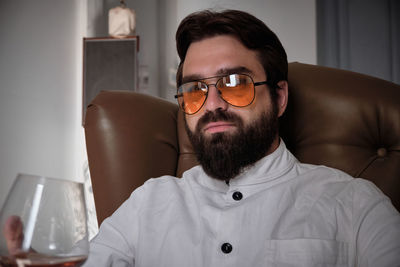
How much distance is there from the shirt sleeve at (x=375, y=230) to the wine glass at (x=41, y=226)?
2.04 feet

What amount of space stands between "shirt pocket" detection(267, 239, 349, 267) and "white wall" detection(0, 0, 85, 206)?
6.49ft

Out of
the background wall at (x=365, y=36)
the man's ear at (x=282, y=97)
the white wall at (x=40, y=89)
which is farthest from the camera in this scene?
the white wall at (x=40, y=89)

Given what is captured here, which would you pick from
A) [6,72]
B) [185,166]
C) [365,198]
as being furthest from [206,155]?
[6,72]

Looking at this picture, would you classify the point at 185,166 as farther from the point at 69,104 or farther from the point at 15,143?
the point at 69,104

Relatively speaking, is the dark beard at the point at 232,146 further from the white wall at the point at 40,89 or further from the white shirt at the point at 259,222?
the white wall at the point at 40,89

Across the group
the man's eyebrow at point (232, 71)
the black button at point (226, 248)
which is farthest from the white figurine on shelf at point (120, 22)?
the black button at point (226, 248)

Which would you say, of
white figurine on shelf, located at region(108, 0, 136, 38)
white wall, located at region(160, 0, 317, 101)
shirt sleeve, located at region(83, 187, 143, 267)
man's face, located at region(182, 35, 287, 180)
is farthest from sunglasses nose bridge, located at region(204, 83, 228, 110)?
white figurine on shelf, located at region(108, 0, 136, 38)

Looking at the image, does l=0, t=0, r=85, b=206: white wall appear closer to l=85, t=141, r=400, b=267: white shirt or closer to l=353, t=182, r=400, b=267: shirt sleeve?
l=85, t=141, r=400, b=267: white shirt

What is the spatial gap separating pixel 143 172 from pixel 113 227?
23 centimetres

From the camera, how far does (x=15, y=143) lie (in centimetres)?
229

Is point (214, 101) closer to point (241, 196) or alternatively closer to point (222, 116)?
point (222, 116)

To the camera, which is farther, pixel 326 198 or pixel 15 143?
pixel 15 143

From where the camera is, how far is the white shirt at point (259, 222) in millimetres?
795

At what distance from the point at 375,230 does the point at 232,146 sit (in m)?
0.45
